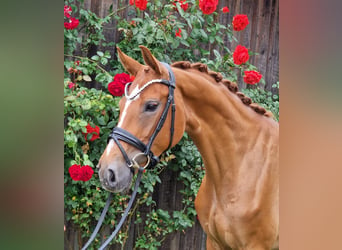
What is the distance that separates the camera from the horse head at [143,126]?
5.35 feet

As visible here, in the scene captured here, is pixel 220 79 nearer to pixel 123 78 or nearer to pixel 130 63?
pixel 130 63

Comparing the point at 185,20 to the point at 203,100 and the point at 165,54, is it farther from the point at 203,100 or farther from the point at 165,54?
the point at 203,100

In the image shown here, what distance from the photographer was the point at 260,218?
6.24ft

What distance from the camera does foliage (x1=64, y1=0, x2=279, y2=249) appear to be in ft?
8.58

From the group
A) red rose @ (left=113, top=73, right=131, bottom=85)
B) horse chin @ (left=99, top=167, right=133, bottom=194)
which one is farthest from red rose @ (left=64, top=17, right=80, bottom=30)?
horse chin @ (left=99, top=167, right=133, bottom=194)

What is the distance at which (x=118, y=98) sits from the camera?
2.73 meters

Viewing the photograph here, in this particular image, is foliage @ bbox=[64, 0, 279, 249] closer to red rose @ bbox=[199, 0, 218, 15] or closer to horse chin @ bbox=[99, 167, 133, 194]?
red rose @ bbox=[199, 0, 218, 15]

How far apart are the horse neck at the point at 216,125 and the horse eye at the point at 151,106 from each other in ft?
0.59

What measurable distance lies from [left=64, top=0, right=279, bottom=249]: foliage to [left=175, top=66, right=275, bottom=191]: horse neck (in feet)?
2.77

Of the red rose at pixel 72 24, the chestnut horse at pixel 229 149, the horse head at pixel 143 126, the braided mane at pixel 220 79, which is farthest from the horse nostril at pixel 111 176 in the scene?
the red rose at pixel 72 24

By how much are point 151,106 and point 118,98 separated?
105 centimetres

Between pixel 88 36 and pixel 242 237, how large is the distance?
178cm
